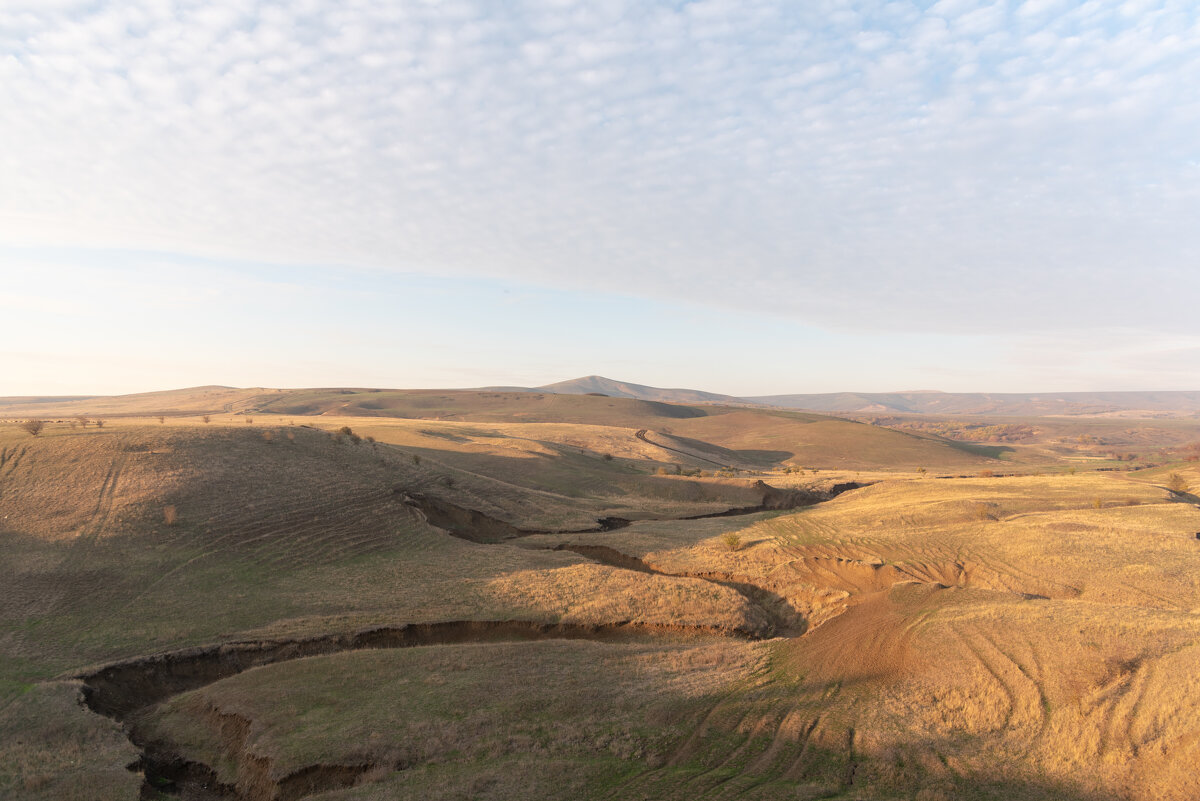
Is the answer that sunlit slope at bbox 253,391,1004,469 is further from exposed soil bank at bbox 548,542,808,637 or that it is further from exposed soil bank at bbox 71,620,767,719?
exposed soil bank at bbox 71,620,767,719

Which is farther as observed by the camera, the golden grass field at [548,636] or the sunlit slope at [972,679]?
the golden grass field at [548,636]

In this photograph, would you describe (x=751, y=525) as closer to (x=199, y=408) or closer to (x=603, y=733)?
(x=603, y=733)

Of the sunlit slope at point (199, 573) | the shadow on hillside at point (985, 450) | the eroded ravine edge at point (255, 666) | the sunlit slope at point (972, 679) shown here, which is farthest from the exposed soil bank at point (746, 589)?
the shadow on hillside at point (985, 450)

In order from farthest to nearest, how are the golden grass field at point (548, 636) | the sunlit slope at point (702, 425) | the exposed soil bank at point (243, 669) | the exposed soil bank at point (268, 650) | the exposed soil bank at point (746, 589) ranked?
the sunlit slope at point (702, 425) < the exposed soil bank at point (746, 589) < the exposed soil bank at point (268, 650) < the exposed soil bank at point (243, 669) < the golden grass field at point (548, 636)

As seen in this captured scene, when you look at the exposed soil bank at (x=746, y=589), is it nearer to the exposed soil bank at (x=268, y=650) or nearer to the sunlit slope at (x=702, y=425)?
the exposed soil bank at (x=268, y=650)

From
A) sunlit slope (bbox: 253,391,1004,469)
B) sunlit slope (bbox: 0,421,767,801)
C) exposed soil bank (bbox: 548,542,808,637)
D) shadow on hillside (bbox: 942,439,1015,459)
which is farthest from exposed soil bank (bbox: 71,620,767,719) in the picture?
shadow on hillside (bbox: 942,439,1015,459)

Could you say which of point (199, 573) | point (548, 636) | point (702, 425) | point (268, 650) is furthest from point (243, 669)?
point (702, 425)

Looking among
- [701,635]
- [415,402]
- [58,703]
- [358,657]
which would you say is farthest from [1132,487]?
[415,402]

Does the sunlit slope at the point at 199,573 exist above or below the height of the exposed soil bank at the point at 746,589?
above

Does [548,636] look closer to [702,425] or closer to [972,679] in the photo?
[972,679]
